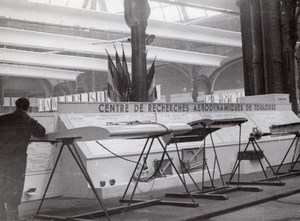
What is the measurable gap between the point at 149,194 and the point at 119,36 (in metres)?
12.8

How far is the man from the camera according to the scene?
3918 mm

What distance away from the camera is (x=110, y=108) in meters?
6.30

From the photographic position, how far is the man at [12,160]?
3.92 metres

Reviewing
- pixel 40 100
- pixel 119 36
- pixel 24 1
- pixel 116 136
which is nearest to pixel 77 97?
pixel 40 100

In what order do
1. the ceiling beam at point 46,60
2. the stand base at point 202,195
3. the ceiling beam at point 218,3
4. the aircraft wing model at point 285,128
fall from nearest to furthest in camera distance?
the stand base at point 202,195
the aircraft wing model at point 285,128
the ceiling beam at point 218,3
the ceiling beam at point 46,60

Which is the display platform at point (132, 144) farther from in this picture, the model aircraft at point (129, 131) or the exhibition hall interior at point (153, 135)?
the model aircraft at point (129, 131)

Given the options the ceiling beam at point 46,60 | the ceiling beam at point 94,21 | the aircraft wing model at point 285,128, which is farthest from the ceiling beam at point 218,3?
the aircraft wing model at point 285,128

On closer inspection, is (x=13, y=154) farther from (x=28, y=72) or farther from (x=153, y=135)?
(x=28, y=72)

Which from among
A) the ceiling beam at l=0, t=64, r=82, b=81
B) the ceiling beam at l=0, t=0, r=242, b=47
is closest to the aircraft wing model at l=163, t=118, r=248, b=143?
the ceiling beam at l=0, t=0, r=242, b=47

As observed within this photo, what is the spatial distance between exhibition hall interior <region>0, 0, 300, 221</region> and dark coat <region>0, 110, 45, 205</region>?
0.03 m

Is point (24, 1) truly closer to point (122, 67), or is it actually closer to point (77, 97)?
point (122, 67)

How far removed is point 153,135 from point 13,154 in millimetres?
1294

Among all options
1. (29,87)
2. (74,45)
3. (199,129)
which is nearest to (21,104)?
(199,129)

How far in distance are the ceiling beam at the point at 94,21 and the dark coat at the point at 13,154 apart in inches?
222
